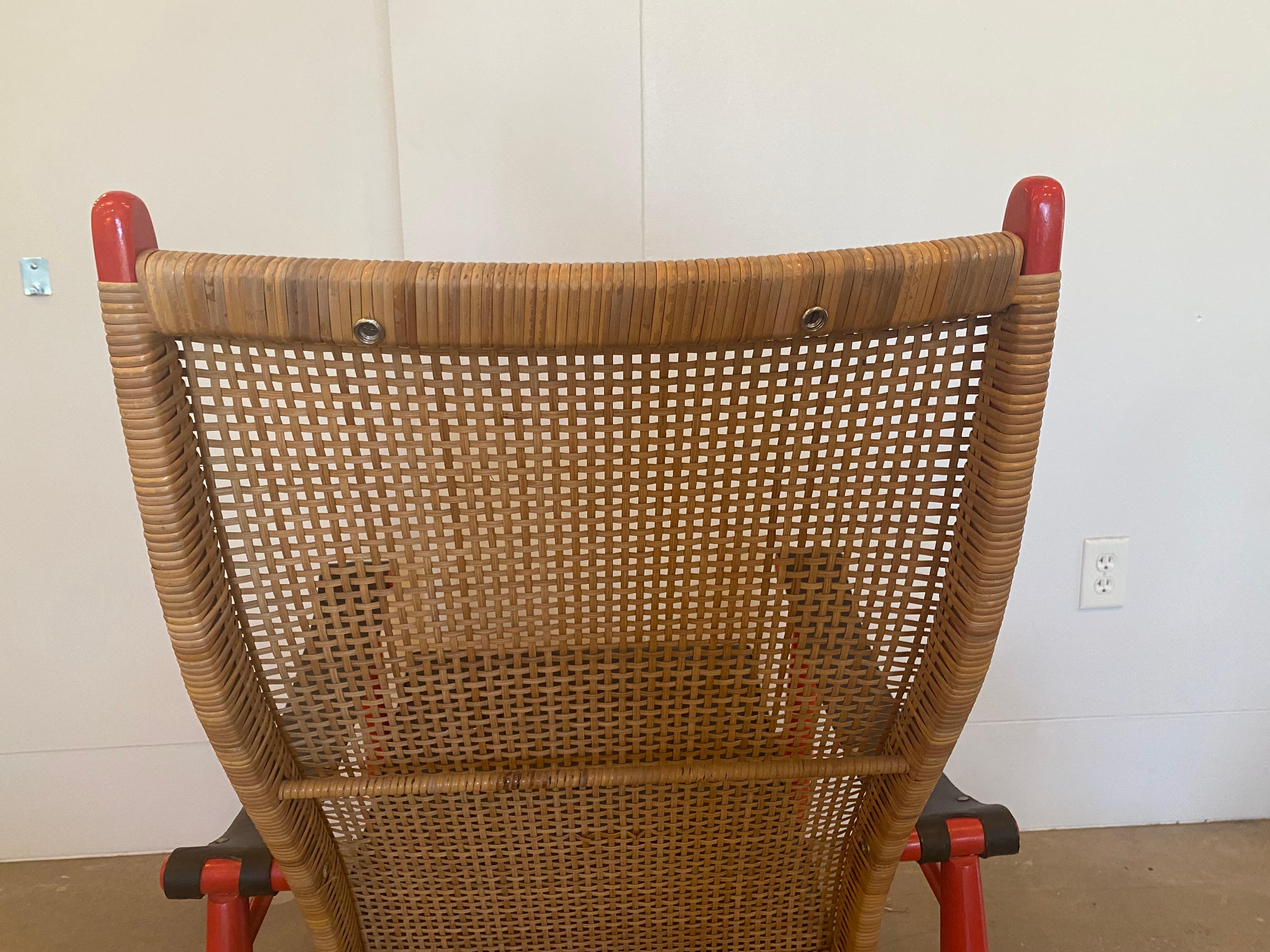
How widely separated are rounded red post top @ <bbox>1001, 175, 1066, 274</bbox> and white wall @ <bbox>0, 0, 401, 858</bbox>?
3.25ft

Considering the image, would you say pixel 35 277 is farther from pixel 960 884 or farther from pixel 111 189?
pixel 960 884

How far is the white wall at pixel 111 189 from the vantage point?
1.15 meters

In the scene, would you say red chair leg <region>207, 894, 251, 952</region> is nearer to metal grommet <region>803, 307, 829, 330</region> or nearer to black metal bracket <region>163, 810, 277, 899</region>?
black metal bracket <region>163, 810, 277, 899</region>

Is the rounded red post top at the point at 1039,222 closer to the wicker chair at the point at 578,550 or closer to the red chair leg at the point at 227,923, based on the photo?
the wicker chair at the point at 578,550

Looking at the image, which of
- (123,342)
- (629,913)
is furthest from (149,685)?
(123,342)

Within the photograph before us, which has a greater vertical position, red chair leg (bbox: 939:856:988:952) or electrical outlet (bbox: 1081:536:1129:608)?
electrical outlet (bbox: 1081:536:1129:608)

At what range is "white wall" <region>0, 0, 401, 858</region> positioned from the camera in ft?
3.77

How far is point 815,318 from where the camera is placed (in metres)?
0.44

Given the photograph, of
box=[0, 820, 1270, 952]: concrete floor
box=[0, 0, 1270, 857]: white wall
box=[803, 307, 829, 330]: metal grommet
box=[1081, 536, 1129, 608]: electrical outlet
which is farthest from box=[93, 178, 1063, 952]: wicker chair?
box=[1081, 536, 1129, 608]: electrical outlet

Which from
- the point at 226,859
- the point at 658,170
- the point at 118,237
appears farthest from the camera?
the point at 658,170

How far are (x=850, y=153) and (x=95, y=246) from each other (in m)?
1.06

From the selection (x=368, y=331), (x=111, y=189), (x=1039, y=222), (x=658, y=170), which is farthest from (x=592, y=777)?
(x=111, y=189)

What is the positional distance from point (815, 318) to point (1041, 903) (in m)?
1.40

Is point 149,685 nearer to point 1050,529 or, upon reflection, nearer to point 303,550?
point 303,550
